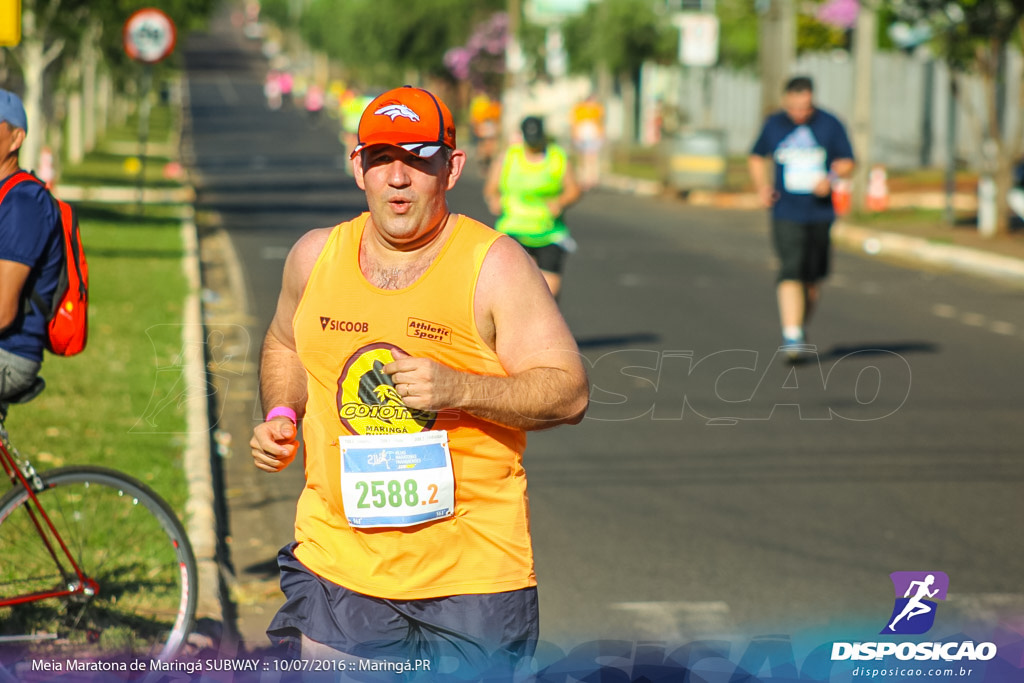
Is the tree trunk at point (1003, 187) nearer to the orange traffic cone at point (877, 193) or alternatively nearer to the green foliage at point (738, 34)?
the orange traffic cone at point (877, 193)

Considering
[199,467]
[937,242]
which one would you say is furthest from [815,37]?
[199,467]

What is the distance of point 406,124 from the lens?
3633 mm

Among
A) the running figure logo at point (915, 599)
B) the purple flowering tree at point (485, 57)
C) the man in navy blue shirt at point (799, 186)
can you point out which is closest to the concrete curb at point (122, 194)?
the man in navy blue shirt at point (799, 186)

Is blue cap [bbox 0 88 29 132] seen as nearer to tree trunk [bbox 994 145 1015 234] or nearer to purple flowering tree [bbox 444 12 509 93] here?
tree trunk [bbox 994 145 1015 234]

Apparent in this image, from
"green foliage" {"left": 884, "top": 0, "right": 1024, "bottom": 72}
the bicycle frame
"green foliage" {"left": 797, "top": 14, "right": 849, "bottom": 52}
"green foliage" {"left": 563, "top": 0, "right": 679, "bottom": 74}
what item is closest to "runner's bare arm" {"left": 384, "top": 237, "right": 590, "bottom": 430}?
the bicycle frame

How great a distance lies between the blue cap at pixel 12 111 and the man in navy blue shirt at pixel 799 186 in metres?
7.81

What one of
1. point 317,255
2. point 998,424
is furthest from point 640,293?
point 317,255

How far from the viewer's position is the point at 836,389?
36.6 ft

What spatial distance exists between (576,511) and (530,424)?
4389 mm

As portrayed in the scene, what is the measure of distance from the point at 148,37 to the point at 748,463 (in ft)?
51.6

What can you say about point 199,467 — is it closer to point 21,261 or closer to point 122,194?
point 21,261

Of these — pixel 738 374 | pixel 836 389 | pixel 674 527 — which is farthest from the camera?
pixel 738 374

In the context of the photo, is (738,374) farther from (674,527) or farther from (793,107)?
(674,527)

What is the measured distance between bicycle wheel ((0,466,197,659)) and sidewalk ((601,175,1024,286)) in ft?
50.2
